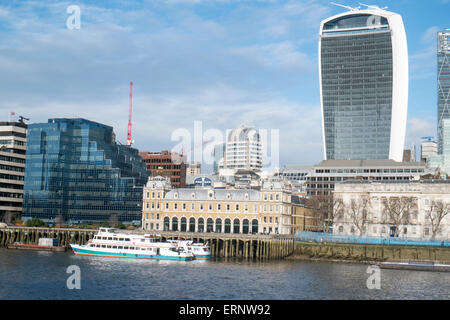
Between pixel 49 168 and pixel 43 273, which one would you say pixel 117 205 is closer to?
pixel 49 168

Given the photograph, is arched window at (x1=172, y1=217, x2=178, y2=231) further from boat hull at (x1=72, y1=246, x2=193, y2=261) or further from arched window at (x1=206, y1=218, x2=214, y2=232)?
boat hull at (x1=72, y1=246, x2=193, y2=261)

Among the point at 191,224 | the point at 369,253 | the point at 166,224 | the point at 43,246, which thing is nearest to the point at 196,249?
the point at 191,224

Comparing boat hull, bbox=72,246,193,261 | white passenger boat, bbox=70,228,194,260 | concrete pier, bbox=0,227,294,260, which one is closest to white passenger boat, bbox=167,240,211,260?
white passenger boat, bbox=70,228,194,260

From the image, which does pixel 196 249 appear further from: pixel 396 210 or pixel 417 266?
pixel 396 210

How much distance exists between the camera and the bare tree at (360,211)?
145375mm

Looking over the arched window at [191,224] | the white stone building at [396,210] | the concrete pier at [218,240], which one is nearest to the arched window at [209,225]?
the arched window at [191,224]

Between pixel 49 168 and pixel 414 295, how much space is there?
148 m

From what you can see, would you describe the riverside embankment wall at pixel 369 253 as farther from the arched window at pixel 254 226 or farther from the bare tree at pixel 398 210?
the arched window at pixel 254 226

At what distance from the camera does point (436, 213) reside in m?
144

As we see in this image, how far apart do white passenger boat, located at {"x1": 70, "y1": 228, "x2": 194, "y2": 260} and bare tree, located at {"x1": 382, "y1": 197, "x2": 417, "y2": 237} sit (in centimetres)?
5142

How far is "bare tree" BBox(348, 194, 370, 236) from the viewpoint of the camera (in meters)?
145

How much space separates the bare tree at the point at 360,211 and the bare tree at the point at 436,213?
14538mm
